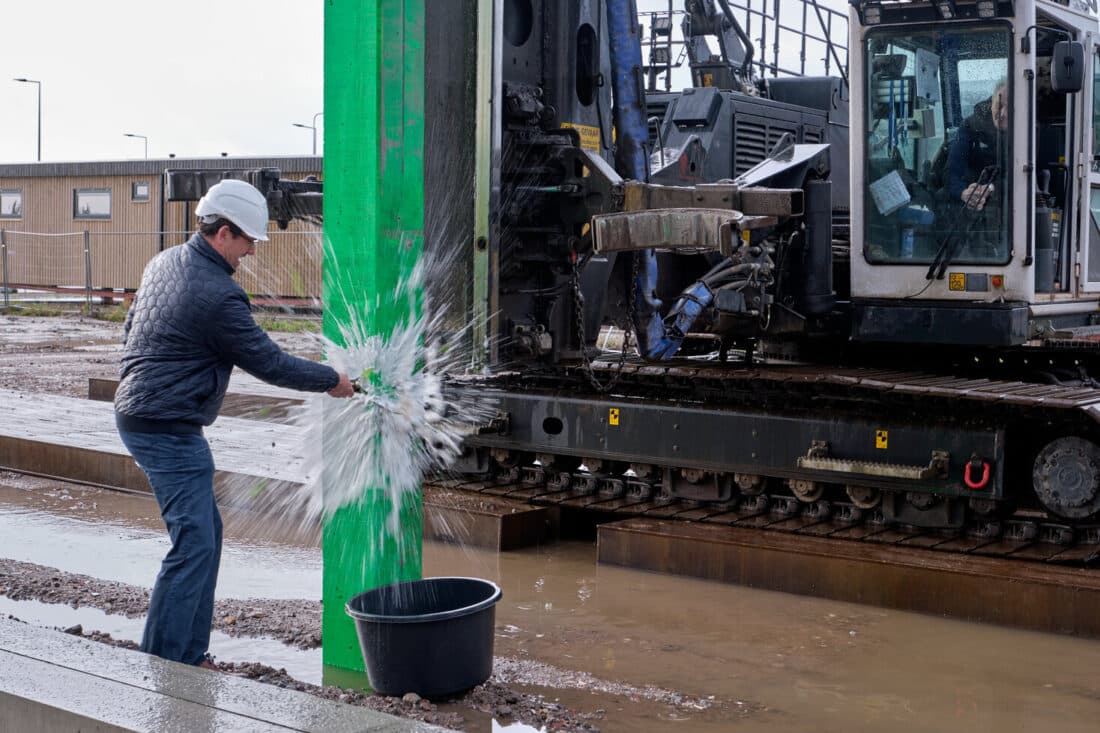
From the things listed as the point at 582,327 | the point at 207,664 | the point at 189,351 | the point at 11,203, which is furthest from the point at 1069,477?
the point at 11,203

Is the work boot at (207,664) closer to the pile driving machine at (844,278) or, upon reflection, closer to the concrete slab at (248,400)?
the pile driving machine at (844,278)

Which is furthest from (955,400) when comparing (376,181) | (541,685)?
(376,181)

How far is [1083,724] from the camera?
5.36 m

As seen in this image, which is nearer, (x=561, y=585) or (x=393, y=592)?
(x=393, y=592)

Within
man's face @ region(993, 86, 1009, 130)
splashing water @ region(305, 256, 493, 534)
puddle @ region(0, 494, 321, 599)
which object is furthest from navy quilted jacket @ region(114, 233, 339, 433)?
man's face @ region(993, 86, 1009, 130)

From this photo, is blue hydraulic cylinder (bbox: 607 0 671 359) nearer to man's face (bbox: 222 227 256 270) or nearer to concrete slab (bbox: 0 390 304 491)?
concrete slab (bbox: 0 390 304 491)

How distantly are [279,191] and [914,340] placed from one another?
3.86 m

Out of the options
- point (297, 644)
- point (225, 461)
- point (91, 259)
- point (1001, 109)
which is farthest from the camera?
point (91, 259)

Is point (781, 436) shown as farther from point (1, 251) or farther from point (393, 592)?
point (1, 251)

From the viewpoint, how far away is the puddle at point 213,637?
19.2ft

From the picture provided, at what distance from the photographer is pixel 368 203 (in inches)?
216

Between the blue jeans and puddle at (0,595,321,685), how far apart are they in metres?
0.56

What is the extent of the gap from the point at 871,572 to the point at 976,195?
88.8 inches

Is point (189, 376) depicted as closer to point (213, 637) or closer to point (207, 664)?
point (207, 664)
